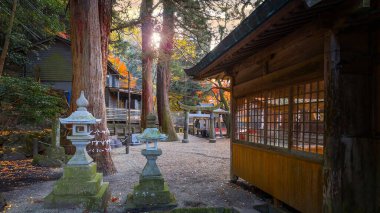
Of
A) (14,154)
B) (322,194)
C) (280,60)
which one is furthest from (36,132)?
(322,194)

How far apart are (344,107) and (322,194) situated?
4.03ft

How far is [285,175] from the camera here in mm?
5242

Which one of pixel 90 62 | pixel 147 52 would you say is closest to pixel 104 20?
pixel 90 62

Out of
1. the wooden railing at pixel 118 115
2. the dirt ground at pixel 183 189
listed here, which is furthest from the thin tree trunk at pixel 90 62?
the wooden railing at pixel 118 115

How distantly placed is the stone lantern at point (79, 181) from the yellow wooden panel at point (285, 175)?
133 inches

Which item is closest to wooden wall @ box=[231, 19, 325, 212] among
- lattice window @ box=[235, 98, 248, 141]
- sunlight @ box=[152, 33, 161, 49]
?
lattice window @ box=[235, 98, 248, 141]

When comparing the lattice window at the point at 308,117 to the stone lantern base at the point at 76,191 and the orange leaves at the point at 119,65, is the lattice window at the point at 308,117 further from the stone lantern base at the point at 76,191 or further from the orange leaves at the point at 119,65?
the orange leaves at the point at 119,65

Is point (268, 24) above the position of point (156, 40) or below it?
below

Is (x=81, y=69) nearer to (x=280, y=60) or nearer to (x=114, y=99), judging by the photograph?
(x=280, y=60)

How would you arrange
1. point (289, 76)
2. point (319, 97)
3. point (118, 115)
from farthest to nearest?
point (118, 115) → point (289, 76) → point (319, 97)

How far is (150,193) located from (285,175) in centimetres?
273

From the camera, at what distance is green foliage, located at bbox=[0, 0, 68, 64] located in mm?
15562

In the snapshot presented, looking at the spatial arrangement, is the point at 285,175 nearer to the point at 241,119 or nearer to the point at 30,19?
the point at 241,119

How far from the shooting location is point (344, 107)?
373 centimetres
